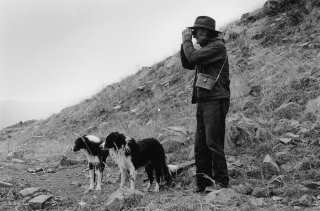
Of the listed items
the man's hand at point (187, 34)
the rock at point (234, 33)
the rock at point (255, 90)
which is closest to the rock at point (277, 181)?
the man's hand at point (187, 34)

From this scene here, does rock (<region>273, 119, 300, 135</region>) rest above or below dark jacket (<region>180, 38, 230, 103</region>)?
below

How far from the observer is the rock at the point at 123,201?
5.60 metres

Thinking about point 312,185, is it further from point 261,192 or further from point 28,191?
point 28,191

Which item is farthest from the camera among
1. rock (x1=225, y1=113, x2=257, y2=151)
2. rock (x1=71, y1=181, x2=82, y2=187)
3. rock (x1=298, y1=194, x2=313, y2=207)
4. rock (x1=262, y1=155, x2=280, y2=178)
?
rock (x1=71, y1=181, x2=82, y2=187)

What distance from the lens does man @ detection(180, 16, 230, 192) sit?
19.6 feet

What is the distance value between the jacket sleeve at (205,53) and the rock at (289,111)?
316cm

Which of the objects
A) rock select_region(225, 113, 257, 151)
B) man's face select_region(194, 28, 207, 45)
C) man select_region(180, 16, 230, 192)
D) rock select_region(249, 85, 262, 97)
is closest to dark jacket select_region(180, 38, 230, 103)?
man select_region(180, 16, 230, 192)

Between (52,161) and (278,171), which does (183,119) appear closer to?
(52,161)

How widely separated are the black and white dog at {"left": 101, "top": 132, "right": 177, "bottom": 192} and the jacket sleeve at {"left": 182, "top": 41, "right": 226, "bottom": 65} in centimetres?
215

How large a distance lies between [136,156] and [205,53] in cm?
244

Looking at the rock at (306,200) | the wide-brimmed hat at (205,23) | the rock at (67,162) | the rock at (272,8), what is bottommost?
the rock at (67,162)

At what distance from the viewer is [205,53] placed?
5922 millimetres

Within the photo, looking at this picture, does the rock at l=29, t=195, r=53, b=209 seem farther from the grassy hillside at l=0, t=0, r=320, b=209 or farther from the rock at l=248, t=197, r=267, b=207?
the rock at l=248, t=197, r=267, b=207

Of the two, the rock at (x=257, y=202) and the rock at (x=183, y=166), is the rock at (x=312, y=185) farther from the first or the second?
the rock at (x=183, y=166)
